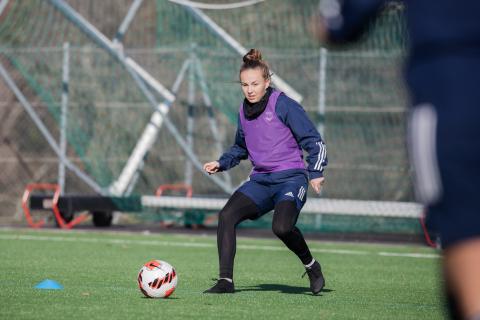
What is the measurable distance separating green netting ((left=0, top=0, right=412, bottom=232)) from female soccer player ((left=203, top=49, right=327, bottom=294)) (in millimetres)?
8487

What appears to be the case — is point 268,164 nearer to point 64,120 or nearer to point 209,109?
point 209,109

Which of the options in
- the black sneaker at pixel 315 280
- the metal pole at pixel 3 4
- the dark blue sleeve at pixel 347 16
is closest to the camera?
the dark blue sleeve at pixel 347 16

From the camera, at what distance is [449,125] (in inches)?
110

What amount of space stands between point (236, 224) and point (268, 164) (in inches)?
20.3

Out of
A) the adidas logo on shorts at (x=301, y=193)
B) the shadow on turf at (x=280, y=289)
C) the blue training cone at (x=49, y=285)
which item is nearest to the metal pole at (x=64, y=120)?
the shadow on turf at (x=280, y=289)

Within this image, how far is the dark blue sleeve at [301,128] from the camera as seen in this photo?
7555 millimetres

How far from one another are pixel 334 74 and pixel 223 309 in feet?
34.1

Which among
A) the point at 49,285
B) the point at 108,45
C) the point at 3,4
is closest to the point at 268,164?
the point at 49,285

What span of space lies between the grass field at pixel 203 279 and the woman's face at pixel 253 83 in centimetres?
142

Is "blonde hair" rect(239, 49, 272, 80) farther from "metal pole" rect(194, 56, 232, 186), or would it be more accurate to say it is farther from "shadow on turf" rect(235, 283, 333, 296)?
"metal pole" rect(194, 56, 232, 186)

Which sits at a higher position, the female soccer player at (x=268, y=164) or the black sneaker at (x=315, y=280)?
the female soccer player at (x=268, y=164)

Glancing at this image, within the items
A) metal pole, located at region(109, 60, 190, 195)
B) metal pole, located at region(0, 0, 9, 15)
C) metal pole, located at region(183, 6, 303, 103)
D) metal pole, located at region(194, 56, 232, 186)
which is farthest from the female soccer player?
metal pole, located at region(0, 0, 9, 15)

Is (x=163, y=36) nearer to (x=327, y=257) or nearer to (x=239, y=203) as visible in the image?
(x=327, y=257)

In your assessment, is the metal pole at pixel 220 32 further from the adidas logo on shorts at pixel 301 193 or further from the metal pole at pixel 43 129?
the adidas logo on shorts at pixel 301 193
